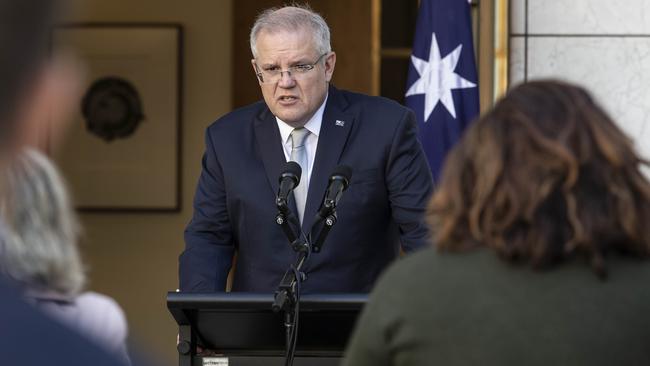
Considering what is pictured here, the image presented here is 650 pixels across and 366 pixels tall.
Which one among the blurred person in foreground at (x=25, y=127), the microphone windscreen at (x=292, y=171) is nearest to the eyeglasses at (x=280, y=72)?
the microphone windscreen at (x=292, y=171)

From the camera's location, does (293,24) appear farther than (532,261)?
Yes

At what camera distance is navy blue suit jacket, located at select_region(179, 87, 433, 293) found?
3.37 m

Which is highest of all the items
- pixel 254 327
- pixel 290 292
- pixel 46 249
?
pixel 46 249

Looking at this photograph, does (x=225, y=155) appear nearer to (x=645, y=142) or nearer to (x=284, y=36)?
(x=284, y=36)

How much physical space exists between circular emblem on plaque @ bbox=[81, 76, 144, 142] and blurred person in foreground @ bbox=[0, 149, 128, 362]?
6037 millimetres

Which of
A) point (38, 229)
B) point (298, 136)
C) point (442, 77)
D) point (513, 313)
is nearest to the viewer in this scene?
point (38, 229)

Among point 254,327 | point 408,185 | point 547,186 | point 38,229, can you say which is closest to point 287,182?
point 254,327

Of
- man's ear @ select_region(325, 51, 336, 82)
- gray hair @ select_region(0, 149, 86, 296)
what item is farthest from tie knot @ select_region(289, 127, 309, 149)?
gray hair @ select_region(0, 149, 86, 296)

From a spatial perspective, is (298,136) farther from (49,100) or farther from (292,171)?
(49,100)

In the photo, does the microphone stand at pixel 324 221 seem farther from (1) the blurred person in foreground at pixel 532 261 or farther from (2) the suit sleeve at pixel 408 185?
(1) the blurred person in foreground at pixel 532 261

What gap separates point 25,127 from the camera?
0.79 meters

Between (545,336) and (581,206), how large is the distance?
173 mm

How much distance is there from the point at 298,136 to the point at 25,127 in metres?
2.77

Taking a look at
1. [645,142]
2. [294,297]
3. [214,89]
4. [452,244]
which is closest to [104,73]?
[214,89]
